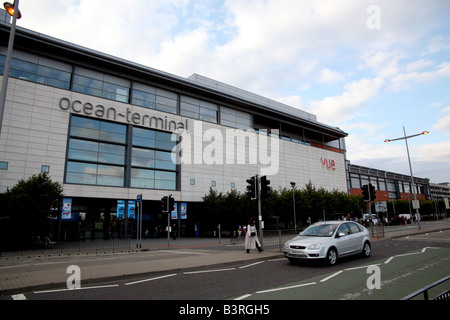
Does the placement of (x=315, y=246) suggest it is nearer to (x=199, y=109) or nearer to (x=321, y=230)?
(x=321, y=230)

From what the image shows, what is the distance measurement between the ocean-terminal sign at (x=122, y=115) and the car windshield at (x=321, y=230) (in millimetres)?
28446

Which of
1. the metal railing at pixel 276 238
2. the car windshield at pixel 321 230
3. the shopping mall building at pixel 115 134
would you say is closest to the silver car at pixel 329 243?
the car windshield at pixel 321 230

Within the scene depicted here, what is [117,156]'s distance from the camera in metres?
33.3

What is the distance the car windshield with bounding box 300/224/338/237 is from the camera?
10.3 m

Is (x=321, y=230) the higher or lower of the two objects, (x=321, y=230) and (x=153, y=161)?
the lower

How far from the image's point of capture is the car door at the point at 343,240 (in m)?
9.98

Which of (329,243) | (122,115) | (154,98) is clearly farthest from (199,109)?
(329,243)

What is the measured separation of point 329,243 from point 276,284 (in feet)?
11.3

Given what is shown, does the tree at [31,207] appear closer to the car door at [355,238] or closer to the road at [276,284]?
the road at [276,284]

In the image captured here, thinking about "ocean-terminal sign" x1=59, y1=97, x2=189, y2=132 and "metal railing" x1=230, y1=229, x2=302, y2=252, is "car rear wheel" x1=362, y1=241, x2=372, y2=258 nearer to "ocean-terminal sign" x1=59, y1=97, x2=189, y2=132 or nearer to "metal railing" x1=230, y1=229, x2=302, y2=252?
"metal railing" x1=230, y1=229, x2=302, y2=252

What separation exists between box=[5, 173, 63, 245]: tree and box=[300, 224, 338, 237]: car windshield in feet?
65.9

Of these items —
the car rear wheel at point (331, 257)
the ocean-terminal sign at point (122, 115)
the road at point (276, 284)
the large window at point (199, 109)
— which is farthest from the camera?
the large window at point (199, 109)
